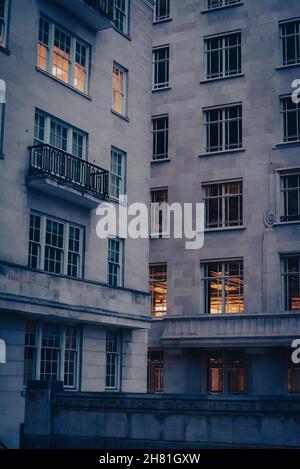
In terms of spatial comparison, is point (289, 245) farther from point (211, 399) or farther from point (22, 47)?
point (211, 399)

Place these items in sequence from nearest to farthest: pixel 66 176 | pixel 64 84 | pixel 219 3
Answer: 1. pixel 66 176
2. pixel 64 84
3. pixel 219 3

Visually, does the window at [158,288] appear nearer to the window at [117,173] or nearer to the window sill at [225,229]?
the window sill at [225,229]

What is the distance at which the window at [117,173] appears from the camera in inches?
1355

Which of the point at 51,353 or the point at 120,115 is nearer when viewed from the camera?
the point at 51,353

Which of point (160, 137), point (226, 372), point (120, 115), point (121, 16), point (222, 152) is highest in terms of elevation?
point (121, 16)

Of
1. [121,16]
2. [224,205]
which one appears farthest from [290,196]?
[121,16]

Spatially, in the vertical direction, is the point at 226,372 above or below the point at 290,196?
below

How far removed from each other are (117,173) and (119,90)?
3.84m

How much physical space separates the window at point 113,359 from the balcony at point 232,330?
718cm

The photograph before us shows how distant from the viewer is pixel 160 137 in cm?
4441

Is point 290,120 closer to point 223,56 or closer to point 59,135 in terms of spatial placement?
point 223,56

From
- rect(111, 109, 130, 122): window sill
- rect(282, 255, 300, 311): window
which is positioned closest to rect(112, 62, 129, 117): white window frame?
rect(111, 109, 130, 122): window sill

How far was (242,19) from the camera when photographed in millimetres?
42594

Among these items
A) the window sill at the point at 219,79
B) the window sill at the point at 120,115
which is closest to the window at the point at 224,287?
the window sill at the point at 219,79
